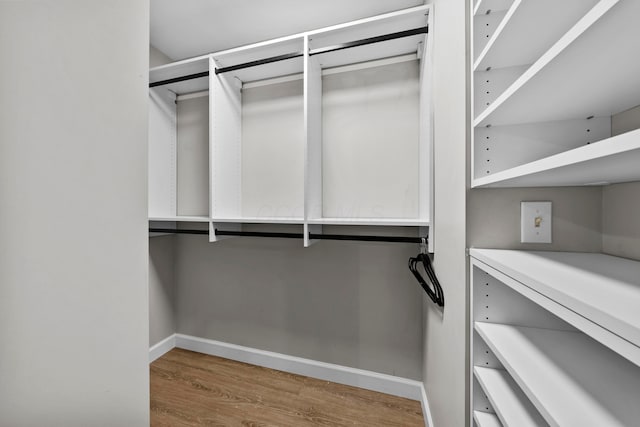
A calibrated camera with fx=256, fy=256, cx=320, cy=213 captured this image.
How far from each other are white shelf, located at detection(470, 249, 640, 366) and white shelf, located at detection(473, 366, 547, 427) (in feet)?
1.03

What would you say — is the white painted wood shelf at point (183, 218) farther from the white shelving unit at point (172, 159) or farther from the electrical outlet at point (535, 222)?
the electrical outlet at point (535, 222)

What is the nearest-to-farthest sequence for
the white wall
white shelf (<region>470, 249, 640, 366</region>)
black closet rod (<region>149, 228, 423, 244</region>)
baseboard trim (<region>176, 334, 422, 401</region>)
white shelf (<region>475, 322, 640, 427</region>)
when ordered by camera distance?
white shelf (<region>470, 249, 640, 366</region>)
white shelf (<region>475, 322, 640, 427</region>)
the white wall
black closet rod (<region>149, 228, 423, 244</region>)
baseboard trim (<region>176, 334, 422, 401</region>)

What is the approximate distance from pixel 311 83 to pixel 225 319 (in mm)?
2002

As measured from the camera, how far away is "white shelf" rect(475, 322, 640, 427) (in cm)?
44

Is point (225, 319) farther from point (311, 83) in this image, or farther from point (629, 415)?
point (629, 415)

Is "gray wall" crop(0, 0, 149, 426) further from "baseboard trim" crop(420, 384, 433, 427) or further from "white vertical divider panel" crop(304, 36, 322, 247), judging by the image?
"baseboard trim" crop(420, 384, 433, 427)

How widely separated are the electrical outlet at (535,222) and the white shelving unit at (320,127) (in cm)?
67

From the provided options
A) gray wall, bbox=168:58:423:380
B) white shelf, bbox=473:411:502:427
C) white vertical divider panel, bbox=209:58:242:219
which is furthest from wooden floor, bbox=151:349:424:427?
white vertical divider panel, bbox=209:58:242:219

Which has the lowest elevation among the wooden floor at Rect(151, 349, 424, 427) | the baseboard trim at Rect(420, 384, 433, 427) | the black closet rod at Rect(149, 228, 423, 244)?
the wooden floor at Rect(151, 349, 424, 427)

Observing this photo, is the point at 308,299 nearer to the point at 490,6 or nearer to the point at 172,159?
the point at 172,159

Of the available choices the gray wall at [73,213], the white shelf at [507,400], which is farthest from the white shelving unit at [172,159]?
the white shelf at [507,400]

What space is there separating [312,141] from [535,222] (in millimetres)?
1269

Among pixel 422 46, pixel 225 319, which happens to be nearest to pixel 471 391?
pixel 422 46

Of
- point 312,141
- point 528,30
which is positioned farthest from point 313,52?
point 528,30
